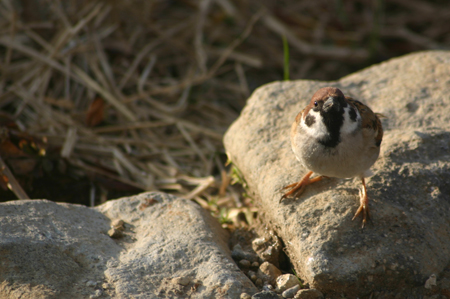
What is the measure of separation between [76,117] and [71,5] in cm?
185

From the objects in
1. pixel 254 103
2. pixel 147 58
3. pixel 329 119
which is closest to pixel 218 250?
pixel 329 119

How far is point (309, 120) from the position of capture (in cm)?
301

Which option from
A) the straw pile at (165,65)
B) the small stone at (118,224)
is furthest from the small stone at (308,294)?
the straw pile at (165,65)

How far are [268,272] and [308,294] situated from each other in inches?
13.9

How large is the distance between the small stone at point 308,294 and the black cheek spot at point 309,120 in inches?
43.3

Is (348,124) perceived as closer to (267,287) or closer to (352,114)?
(352,114)

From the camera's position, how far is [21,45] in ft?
17.7

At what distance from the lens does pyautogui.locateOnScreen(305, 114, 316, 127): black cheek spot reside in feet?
9.75

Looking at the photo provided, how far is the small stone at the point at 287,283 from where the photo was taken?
2.79m

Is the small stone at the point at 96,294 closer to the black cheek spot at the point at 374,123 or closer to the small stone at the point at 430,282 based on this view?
the small stone at the point at 430,282

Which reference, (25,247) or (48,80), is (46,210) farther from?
(48,80)

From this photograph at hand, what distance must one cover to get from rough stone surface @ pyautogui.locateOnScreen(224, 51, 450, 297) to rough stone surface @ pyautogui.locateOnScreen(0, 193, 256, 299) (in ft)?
1.66

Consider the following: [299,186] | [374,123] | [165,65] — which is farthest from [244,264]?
[165,65]

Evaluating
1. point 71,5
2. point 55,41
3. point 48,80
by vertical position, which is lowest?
point 48,80
